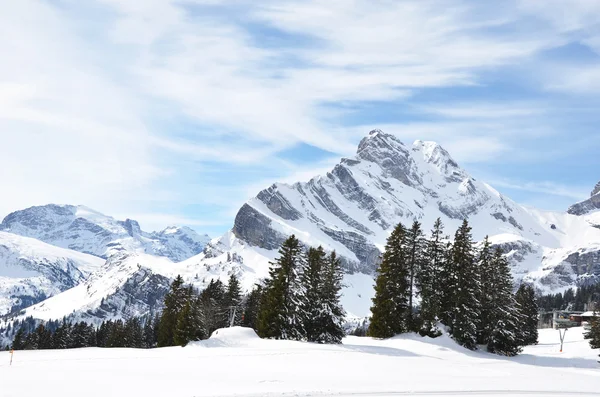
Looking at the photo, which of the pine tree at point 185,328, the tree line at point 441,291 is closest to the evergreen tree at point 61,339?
the pine tree at point 185,328

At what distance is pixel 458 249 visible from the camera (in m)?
51.0

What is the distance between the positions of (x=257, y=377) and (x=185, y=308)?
122ft

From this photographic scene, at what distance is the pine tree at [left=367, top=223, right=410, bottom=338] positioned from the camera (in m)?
50.6

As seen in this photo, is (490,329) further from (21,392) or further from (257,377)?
(21,392)

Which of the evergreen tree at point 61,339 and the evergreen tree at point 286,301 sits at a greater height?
the evergreen tree at point 286,301

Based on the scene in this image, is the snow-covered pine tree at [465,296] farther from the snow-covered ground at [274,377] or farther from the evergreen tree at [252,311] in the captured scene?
the evergreen tree at [252,311]

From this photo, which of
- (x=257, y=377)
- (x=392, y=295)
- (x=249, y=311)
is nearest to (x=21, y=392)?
(x=257, y=377)

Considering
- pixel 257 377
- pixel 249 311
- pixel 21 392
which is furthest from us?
pixel 249 311

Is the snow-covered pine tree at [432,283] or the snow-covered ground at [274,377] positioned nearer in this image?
the snow-covered ground at [274,377]

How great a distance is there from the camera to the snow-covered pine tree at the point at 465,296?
47438mm

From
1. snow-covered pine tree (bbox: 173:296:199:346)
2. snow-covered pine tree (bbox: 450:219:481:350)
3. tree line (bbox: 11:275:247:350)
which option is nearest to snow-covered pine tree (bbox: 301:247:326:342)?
tree line (bbox: 11:275:247:350)

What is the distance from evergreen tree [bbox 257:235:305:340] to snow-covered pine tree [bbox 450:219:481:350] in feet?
46.0

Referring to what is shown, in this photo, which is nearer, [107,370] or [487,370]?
[107,370]

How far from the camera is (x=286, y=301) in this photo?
50.9 meters
